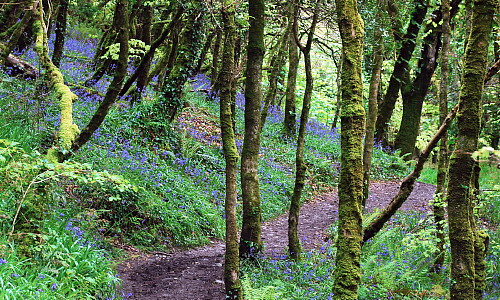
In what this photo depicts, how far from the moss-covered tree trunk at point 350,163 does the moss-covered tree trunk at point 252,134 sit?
4053 mm

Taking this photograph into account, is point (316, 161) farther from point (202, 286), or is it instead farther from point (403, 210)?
point (202, 286)

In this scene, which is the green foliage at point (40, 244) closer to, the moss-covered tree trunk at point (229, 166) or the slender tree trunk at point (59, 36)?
the moss-covered tree trunk at point (229, 166)

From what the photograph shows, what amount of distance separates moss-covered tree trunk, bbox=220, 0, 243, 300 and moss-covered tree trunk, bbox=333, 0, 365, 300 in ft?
8.42

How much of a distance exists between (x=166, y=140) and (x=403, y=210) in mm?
6858

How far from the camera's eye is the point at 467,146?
3.30 m

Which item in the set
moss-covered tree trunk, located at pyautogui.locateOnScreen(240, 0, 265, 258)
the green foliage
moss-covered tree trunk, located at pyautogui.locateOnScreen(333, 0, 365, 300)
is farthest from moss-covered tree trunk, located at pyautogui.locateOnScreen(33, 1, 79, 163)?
moss-covered tree trunk, located at pyautogui.locateOnScreen(333, 0, 365, 300)

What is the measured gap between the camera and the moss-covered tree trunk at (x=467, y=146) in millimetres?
3332

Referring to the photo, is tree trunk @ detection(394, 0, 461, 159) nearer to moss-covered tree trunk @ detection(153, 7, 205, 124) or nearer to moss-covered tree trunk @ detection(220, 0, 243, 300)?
moss-covered tree trunk @ detection(153, 7, 205, 124)

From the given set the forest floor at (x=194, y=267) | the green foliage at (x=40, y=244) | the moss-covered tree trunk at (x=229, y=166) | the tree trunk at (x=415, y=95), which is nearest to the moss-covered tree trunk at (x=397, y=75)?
the tree trunk at (x=415, y=95)

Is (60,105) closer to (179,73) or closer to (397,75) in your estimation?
(179,73)

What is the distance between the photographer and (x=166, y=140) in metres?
12.1

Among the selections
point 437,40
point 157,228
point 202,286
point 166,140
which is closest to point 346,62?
point 202,286

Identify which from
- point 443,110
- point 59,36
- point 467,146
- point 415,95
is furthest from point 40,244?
point 415,95

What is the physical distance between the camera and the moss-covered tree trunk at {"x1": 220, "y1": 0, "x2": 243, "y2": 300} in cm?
556
